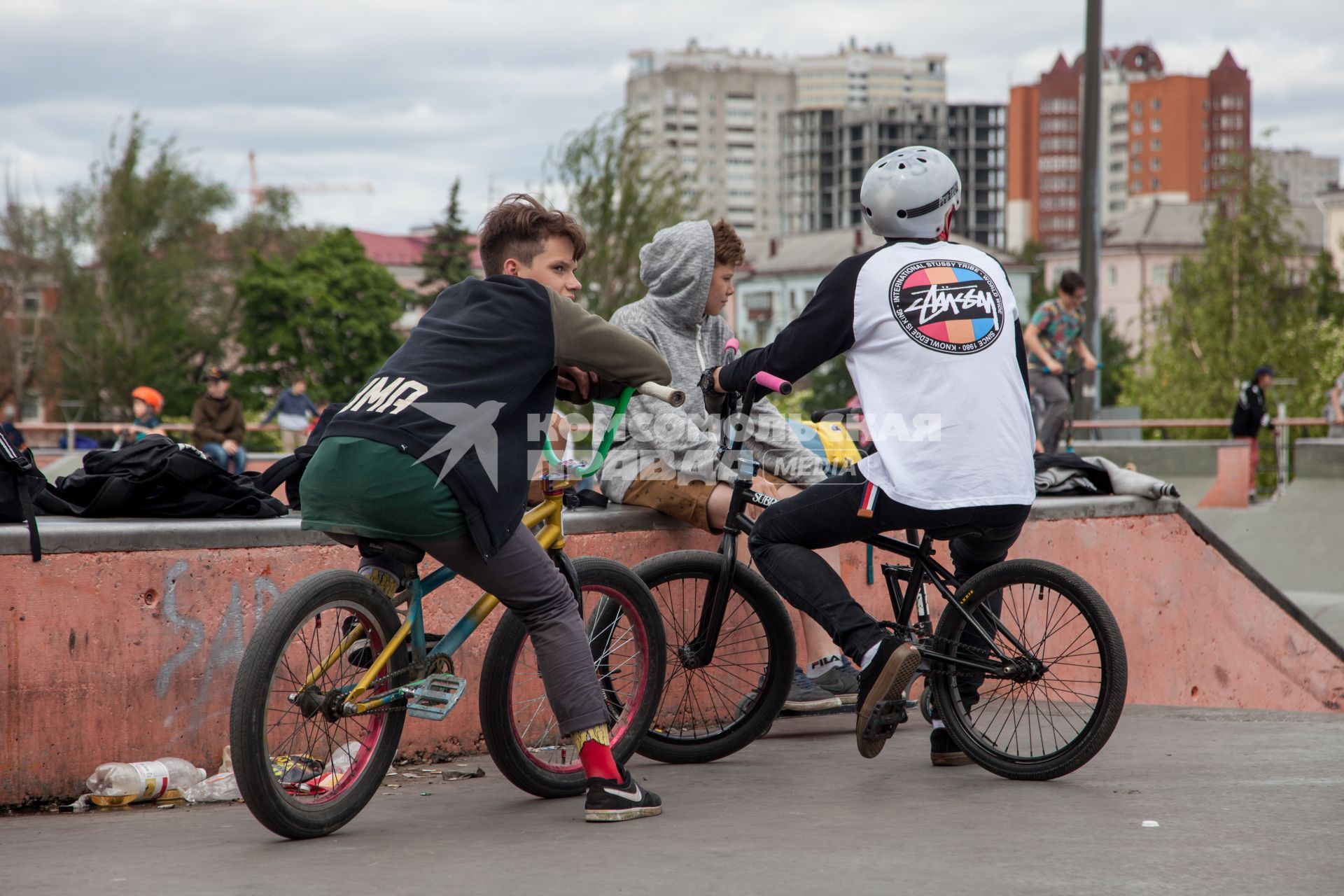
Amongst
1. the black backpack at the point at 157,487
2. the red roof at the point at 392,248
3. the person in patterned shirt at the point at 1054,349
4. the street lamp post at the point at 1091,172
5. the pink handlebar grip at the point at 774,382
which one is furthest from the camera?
the red roof at the point at 392,248

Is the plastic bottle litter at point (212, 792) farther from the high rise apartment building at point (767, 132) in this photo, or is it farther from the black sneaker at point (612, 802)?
the high rise apartment building at point (767, 132)

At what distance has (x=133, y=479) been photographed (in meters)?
→ 4.66

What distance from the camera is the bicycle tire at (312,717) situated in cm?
337

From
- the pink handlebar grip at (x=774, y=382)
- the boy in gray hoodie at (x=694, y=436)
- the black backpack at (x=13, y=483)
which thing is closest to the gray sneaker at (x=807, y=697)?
the boy in gray hoodie at (x=694, y=436)

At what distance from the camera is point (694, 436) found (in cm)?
526

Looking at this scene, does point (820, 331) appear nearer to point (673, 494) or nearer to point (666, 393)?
point (666, 393)

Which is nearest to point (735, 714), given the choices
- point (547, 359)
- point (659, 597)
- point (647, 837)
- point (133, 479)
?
point (659, 597)

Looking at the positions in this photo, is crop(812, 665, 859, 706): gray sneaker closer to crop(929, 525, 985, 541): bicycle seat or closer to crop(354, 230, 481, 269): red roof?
crop(929, 525, 985, 541): bicycle seat

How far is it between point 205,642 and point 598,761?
57.1 inches

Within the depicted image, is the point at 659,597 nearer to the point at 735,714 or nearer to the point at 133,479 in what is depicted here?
the point at 735,714

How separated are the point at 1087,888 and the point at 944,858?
364 millimetres

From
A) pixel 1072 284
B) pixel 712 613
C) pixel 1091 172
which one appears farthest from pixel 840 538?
pixel 1091 172

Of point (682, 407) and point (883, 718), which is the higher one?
point (682, 407)

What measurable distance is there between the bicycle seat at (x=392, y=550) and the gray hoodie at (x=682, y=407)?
5.29ft
